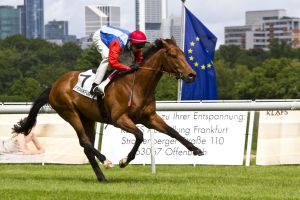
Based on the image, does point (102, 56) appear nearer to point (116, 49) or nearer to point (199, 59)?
point (116, 49)

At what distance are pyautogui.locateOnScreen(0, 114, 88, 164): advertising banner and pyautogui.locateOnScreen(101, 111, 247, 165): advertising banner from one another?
49cm

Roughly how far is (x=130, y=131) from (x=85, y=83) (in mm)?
1007

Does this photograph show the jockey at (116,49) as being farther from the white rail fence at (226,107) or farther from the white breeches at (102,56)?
the white rail fence at (226,107)

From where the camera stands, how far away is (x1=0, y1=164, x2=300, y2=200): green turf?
10625mm

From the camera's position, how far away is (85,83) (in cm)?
1264

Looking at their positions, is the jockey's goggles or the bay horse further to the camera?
the jockey's goggles

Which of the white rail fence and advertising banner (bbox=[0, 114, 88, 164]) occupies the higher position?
the white rail fence

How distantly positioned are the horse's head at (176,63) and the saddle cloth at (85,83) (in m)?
0.97

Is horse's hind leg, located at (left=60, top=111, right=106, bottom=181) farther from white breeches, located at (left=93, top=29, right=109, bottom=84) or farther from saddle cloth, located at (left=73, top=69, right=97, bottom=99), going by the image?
white breeches, located at (left=93, top=29, right=109, bottom=84)

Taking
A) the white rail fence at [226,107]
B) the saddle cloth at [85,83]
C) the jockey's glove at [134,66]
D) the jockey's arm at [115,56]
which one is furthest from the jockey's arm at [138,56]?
the white rail fence at [226,107]

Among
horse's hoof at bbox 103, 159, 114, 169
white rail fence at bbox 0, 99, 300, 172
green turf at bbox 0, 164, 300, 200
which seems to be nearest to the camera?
green turf at bbox 0, 164, 300, 200

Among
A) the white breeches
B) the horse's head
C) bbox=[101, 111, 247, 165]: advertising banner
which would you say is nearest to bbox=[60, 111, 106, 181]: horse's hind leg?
the white breeches

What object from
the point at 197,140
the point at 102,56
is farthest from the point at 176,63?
the point at 197,140

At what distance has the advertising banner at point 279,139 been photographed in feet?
50.5
